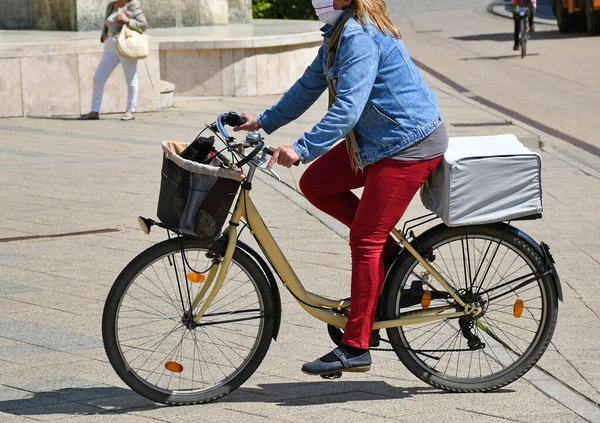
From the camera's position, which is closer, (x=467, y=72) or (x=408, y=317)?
(x=408, y=317)

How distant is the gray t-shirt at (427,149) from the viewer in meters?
4.32

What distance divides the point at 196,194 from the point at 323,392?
1.02 m

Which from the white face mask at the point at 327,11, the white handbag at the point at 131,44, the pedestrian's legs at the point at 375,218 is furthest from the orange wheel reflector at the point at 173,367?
the white handbag at the point at 131,44

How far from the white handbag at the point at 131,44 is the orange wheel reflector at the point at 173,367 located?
926 centimetres

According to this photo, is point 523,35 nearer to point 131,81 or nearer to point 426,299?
point 131,81

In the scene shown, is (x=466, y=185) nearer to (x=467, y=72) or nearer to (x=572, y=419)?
(x=572, y=419)

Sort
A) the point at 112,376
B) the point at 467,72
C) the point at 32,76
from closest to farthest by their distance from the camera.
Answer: the point at 112,376, the point at 32,76, the point at 467,72

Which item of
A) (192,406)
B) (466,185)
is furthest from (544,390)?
(192,406)

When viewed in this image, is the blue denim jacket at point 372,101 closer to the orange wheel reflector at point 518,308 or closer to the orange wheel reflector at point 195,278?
the orange wheel reflector at point 195,278

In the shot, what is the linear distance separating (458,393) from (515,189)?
0.85 meters

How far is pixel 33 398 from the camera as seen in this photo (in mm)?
4551

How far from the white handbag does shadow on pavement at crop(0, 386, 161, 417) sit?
9.17 metres

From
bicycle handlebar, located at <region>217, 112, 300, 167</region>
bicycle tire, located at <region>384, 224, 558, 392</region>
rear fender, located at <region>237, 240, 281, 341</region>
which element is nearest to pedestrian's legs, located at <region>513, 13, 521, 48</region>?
bicycle tire, located at <region>384, 224, 558, 392</region>

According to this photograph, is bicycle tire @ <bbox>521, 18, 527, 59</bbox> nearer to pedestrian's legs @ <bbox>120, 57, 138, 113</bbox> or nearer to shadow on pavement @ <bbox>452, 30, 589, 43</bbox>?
shadow on pavement @ <bbox>452, 30, 589, 43</bbox>
